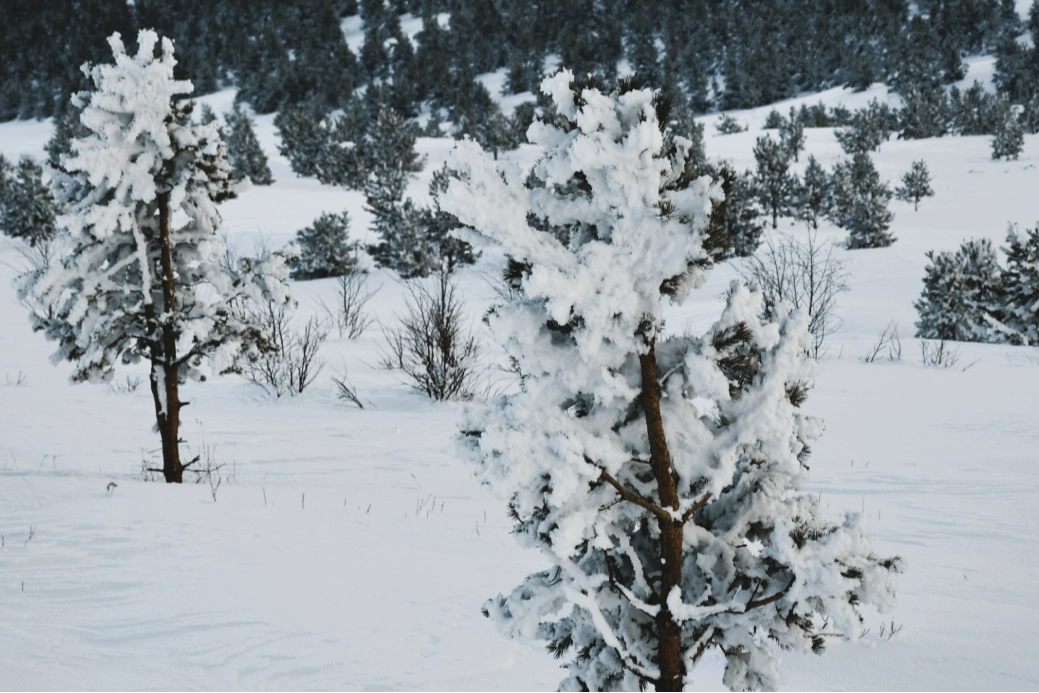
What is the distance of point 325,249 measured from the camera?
27.9 m

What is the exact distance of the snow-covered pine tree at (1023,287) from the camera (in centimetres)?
2002

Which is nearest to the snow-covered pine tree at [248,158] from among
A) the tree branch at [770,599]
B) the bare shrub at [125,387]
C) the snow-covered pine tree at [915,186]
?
the bare shrub at [125,387]

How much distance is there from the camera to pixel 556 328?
2256mm

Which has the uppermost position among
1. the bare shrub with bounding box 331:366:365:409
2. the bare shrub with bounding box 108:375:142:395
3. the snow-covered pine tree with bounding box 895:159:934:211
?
the snow-covered pine tree with bounding box 895:159:934:211

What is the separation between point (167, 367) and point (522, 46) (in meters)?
95.4

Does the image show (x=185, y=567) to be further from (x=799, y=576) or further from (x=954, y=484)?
(x=954, y=484)

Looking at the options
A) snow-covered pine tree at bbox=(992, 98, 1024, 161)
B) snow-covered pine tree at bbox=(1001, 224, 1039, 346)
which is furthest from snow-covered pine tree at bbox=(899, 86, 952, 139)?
snow-covered pine tree at bbox=(1001, 224, 1039, 346)

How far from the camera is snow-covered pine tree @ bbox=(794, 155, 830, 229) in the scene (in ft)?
119

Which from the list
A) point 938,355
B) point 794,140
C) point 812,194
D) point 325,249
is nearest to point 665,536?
point 938,355

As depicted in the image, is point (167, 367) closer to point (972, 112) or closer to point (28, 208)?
point (28, 208)

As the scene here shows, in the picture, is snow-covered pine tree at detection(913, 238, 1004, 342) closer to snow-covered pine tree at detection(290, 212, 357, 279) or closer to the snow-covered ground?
the snow-covered ground

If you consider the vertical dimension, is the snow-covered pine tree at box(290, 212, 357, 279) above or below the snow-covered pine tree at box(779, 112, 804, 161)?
below

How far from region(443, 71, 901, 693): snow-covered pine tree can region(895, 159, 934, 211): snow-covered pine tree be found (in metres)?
40.8

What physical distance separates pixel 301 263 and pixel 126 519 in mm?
23794
